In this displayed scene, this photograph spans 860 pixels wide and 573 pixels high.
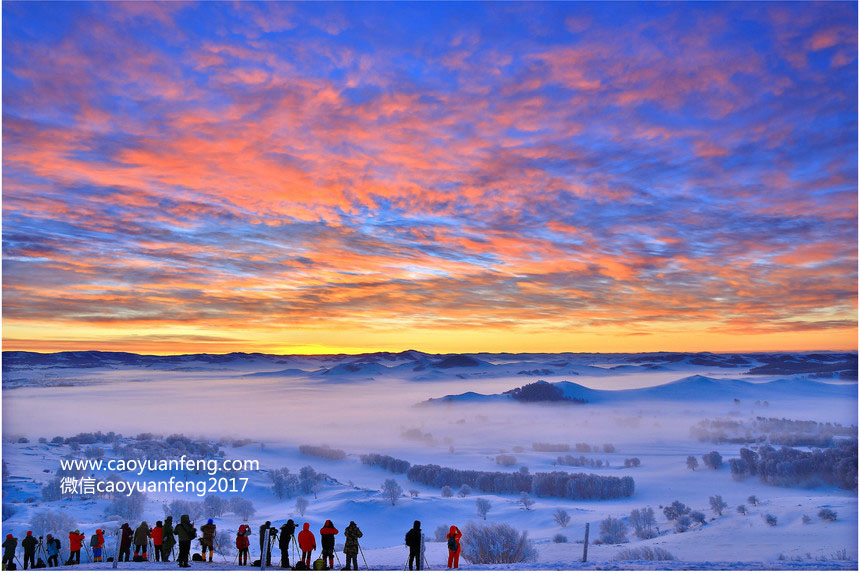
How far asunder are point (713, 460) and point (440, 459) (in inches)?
2190

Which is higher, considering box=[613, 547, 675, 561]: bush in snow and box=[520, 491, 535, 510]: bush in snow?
box=[613, 547, 675, 561]: bush in snow

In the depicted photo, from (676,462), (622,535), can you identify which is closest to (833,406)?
(676,462)

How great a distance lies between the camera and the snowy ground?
29266mm

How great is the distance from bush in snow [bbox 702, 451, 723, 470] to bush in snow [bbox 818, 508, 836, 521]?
7873 cm

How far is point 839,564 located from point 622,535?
96.9 ft

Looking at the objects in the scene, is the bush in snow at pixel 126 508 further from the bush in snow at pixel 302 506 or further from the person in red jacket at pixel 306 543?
the person in red jacket at pixel 306 543

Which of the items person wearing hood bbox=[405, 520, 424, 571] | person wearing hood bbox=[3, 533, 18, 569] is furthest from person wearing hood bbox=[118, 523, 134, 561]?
person wearing hood bbox=[405, 520, 424, 571]

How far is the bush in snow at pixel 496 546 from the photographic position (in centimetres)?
3073

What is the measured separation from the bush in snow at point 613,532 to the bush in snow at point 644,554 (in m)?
16.6

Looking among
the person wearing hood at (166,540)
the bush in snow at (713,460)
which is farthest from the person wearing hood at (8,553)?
the bush in snow at (713,460)

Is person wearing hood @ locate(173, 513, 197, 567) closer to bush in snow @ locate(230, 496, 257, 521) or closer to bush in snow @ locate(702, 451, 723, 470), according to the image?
bush in snow @ locate(230, 496, 257, 521)

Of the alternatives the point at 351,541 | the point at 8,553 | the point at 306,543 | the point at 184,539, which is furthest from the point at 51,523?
the point at 351,541

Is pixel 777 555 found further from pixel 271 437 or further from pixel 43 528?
pixel 271 437

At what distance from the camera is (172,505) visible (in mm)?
61594
